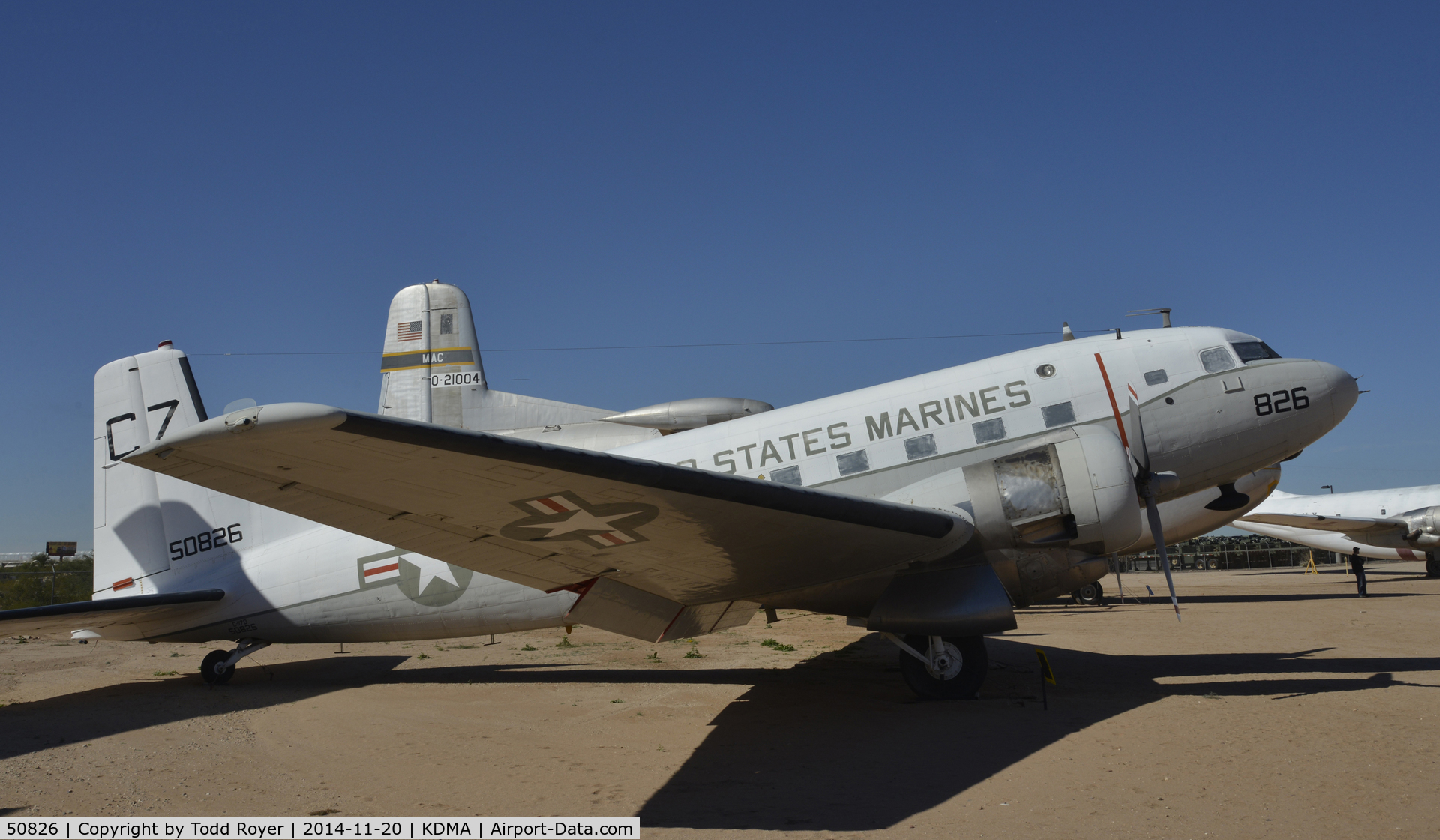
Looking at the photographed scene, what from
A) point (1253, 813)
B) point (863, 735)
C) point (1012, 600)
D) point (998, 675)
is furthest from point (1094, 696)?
point (1253, 813)

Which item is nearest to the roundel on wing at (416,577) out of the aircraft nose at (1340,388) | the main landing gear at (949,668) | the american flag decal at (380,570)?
the american flag decal at (380,570)

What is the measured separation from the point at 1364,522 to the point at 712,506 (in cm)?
3853

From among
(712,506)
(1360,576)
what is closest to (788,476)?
(712,506)

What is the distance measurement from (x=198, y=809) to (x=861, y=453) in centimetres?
639

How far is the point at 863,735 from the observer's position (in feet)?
22.7

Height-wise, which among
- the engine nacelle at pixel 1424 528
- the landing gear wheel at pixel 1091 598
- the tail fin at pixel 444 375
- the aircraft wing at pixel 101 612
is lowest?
the landing gear wheel at pixel 1091 598

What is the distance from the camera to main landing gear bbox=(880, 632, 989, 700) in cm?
829

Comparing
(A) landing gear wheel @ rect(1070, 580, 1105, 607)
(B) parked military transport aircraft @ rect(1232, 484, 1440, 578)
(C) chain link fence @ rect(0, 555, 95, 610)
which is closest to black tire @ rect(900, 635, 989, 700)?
(A) landing gear wheel @ rect(1070, 580, 1105, 607)

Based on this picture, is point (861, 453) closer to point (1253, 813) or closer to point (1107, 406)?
point (1107, 406)

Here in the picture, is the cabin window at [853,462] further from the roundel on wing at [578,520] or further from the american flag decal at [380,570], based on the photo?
the american flag decal at [380,570]

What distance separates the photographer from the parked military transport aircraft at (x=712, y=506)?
490 centimetres

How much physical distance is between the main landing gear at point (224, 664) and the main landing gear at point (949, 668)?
8.03 meters

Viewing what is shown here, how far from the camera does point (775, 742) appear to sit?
6766 mm

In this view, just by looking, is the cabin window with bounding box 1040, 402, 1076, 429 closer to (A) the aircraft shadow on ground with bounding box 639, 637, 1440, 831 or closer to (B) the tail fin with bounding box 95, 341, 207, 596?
(A) the aircraft shadow on ground with bounding box 639, 637, 1440, 831
